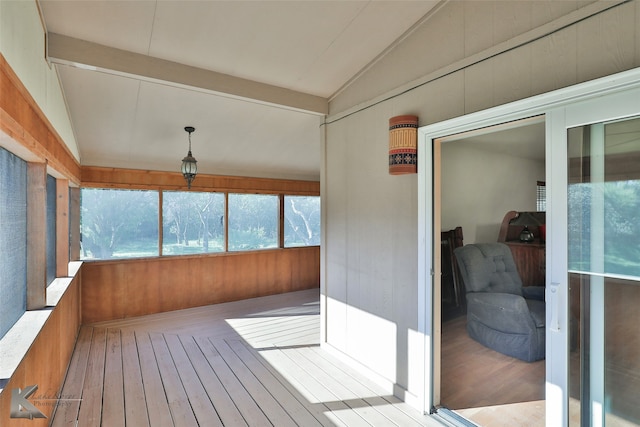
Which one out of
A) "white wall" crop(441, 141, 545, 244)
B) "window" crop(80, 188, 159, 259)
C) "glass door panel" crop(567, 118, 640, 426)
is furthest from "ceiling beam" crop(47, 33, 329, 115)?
"window" crop(80, 188, 159, 259)

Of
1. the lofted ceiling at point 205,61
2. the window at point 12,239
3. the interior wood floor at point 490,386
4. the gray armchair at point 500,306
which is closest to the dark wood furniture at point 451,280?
the gray armchair at point 500,306

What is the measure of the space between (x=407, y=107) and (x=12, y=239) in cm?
264

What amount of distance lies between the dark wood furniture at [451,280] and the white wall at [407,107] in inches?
66.4

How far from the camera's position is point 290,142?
452 cm

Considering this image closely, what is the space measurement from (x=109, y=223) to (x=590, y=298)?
16.7 ft

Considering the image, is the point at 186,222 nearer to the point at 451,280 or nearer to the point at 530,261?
the point at 451,280

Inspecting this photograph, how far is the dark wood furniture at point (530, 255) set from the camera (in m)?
4.43

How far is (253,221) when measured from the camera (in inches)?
229

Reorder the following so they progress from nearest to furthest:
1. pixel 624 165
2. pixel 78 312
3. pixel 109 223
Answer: pixel 624 165, pixel 78 312, pixel 109 223

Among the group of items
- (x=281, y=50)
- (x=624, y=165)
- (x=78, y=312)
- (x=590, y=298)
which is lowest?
(x=78, y=312)

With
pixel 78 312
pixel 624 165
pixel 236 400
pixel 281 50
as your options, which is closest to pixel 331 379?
pixel 236 400

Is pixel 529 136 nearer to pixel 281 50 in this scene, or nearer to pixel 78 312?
pixel 281 50

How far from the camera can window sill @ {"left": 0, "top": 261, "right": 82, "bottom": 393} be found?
1.38m

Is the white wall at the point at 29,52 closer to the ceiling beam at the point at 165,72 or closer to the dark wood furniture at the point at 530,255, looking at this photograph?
the ceiling beam at the point at 165,72
